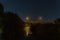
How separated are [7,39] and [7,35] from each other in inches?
9.1

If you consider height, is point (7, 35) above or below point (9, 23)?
below

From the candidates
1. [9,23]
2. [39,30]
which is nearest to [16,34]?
[9,23]

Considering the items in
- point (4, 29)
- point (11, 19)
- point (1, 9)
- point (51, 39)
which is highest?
point (1, 9)

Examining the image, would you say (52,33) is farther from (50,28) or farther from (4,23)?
(4,23)

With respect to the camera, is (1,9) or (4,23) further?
(1,9)

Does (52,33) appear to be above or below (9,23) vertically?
below

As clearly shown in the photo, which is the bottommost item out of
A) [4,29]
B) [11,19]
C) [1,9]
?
[4,29]

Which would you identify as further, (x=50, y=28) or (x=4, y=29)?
(x=50, y=28)

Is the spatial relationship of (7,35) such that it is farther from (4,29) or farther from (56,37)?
(56,37)

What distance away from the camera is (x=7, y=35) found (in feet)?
27.4

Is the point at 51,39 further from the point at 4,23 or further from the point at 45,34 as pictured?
the point at 4,23

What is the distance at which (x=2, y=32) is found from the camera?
821 centimetres

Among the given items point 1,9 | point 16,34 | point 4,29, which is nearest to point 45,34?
point 16,34

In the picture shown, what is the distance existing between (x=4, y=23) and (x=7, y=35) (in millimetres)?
731
